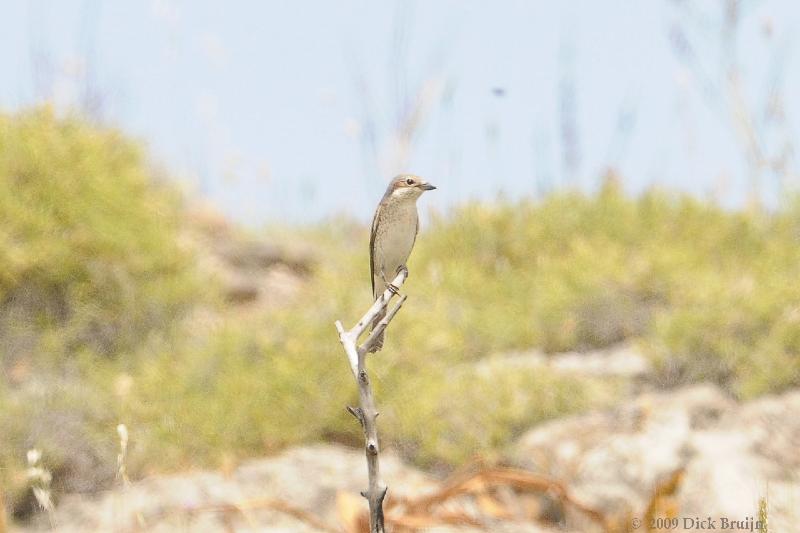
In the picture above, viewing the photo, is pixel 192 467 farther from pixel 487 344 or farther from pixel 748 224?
pixel 748 224

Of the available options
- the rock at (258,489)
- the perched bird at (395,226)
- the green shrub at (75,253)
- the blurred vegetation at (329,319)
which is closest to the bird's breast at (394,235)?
the perched bird at (395,226)

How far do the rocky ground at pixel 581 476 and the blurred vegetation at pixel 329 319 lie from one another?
0.28 metres

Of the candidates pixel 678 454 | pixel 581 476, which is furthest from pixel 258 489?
pixel 678 454

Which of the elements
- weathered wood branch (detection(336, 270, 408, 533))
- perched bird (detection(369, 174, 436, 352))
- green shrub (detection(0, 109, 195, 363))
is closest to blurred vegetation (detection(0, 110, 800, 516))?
green shrub (detection(0, 109, 195, 363))

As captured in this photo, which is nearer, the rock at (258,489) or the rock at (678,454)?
the rock at (678,454)

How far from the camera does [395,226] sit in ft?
9.62

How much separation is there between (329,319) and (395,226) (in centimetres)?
397

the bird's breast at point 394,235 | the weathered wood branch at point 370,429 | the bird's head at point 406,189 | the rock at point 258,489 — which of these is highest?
the bird's head at point 406,189

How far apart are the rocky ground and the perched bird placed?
49.7 inches

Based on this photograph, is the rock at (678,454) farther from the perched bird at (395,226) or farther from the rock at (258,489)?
the perched bird at (395,226)

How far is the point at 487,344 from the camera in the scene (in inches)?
306

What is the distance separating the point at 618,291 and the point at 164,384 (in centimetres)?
335

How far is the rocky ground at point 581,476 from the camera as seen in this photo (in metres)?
4.46

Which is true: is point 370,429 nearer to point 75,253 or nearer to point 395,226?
point 395,226
